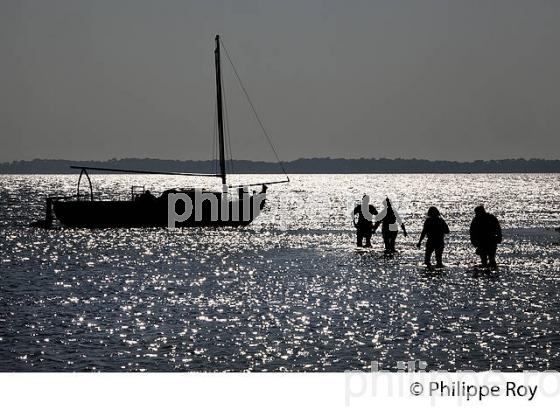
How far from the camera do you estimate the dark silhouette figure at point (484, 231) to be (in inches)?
1088

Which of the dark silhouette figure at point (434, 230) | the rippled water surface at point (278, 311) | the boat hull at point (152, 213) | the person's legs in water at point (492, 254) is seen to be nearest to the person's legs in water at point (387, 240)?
the rippled water surface at point (278, 311)

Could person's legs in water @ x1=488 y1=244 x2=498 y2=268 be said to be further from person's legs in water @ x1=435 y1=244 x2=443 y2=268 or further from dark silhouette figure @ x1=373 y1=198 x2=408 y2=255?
dark silhouette figure @ x1=373 y1=198 x2=408 y2=255

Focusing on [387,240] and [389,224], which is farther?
[387,240]

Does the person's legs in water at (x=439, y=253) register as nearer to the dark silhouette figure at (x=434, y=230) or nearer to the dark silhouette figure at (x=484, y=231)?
the dark silhouette figure at (x=434, y=230)

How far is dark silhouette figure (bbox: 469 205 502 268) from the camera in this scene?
2762 cm

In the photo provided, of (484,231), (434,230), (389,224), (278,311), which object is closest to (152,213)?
(389,224)

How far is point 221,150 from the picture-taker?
65.9 metres

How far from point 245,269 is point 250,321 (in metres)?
14.8

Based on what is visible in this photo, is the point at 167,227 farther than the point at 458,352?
Yes

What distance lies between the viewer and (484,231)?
2836 centimetres

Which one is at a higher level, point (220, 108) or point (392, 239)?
point (220, 108)

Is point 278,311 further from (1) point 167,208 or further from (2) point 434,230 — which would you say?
(1) point 167,208
